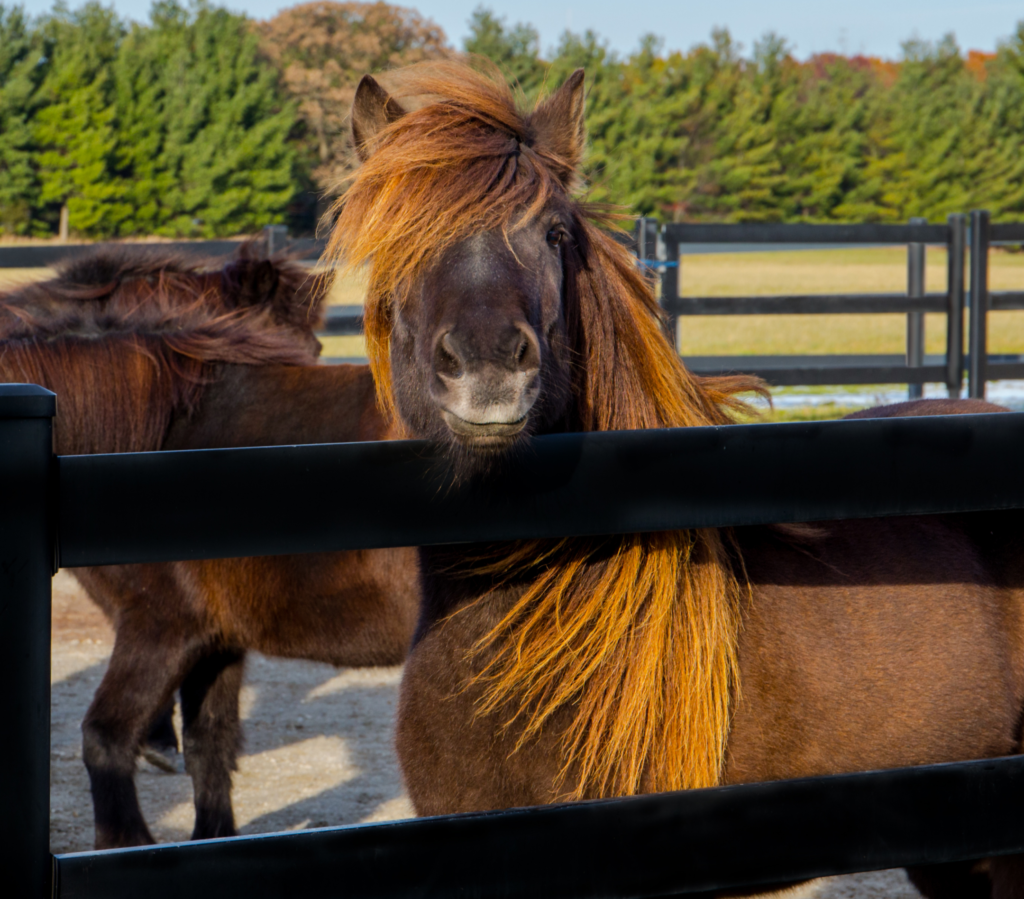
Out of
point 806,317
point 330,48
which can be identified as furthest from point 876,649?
point 330,48

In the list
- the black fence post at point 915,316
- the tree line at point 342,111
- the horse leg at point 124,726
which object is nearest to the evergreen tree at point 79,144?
the tree line at point 342,111

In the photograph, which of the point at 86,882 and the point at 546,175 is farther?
the point at 546,175

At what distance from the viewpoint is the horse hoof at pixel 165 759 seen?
175 inches

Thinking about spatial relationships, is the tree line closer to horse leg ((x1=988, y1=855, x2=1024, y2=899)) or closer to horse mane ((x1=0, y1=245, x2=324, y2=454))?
horse mane ((x1=0, y1=245, x2=324, y2=454))

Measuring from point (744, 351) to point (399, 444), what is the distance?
51.0ft

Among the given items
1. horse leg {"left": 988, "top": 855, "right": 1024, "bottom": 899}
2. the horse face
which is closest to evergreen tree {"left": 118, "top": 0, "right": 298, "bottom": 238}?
the horse face

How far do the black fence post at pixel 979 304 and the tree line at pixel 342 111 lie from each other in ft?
91.3

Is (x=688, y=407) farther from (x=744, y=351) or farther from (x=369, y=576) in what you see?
(x=744, y=351)

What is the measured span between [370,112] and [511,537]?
122 centimetres

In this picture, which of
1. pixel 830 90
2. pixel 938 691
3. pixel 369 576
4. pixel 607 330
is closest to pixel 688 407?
pixel 607 330

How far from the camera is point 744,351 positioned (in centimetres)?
1631

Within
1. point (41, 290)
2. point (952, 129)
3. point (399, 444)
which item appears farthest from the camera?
point (952, 129)

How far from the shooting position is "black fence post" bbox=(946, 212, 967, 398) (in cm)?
920

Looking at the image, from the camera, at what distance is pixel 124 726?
324 cm
